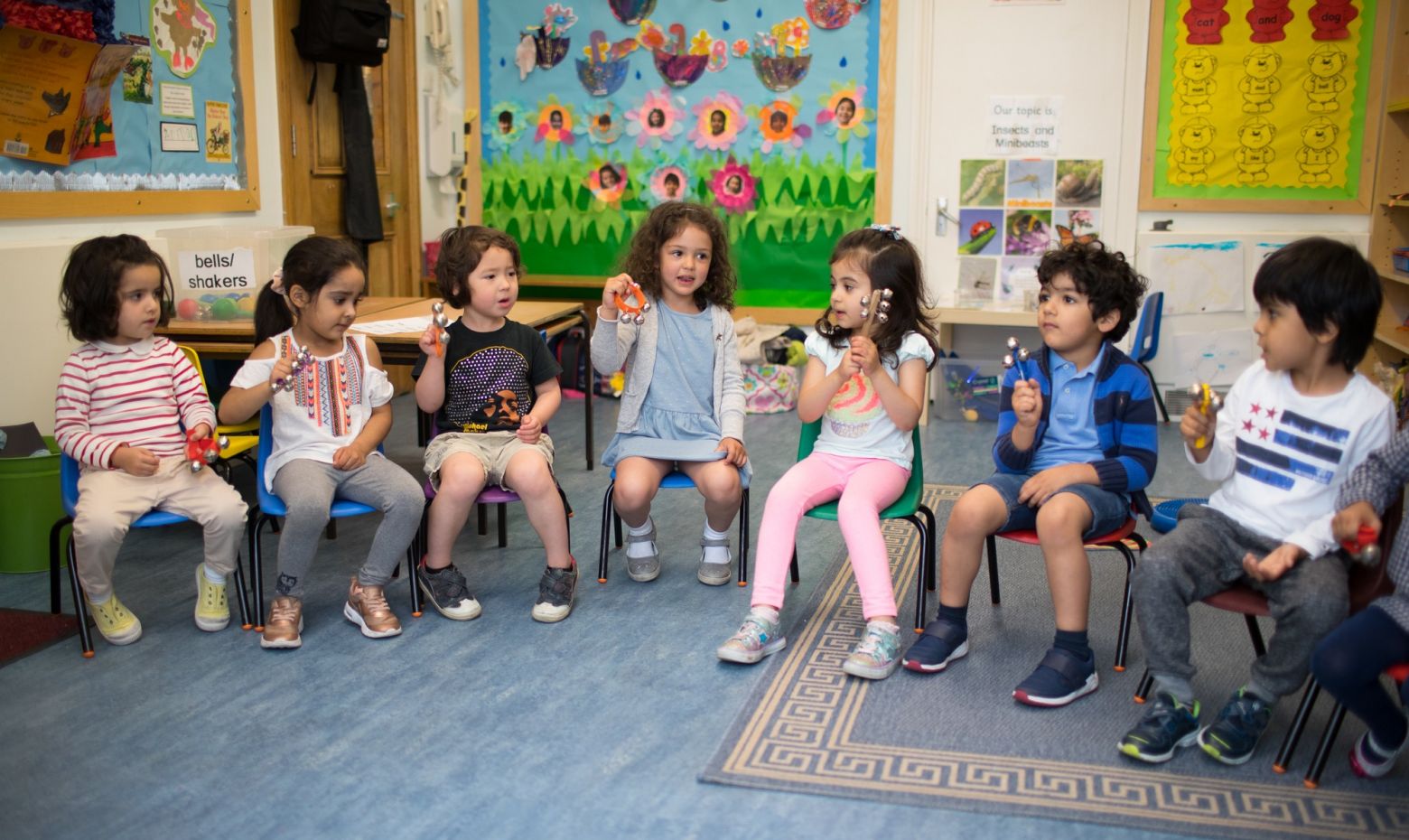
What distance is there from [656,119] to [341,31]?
1.59 m

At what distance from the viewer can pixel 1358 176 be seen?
16.4 feet

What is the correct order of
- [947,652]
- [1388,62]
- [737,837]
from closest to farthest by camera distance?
[737,837]
[947,652]
[1388,62]

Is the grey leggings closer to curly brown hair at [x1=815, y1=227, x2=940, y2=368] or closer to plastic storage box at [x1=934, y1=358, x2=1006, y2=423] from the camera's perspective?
curly brown hair at [x1=815, y1=227, x2=940, y2=368]

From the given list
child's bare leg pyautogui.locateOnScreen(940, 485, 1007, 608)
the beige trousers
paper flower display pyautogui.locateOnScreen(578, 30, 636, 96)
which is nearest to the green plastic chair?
child's bare leg pyautogui.locateOnScreen(940, 485, 1007, 608)

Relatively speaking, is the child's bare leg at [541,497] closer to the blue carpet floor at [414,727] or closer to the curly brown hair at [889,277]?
the blue carpet floor at [414,727]

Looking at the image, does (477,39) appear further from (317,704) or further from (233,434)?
(317,704)

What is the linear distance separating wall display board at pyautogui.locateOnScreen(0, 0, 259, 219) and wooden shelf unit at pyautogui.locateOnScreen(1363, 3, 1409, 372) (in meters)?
4.38

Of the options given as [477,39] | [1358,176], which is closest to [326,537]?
[477,39]

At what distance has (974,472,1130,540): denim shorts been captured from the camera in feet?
7.91

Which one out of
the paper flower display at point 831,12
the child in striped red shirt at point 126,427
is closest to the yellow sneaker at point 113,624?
the child in striped red shirt at point 126,427

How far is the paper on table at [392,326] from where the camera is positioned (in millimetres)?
3326

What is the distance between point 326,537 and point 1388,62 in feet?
14.7

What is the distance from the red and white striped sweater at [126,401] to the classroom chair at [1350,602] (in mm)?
2183

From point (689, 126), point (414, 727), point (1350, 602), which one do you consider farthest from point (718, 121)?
point (1350, 602)
